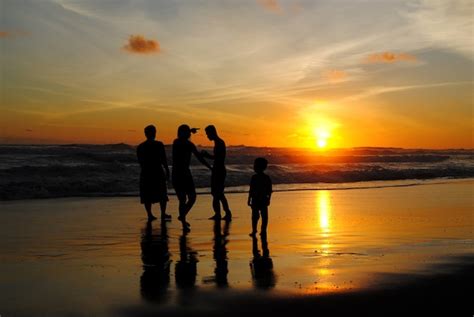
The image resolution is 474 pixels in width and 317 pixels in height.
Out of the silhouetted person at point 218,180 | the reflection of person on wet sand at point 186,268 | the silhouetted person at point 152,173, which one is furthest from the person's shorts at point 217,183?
the reflection of person on wet sand at point 186,268

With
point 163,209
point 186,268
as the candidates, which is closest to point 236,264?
point 186,268

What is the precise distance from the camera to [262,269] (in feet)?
24.4

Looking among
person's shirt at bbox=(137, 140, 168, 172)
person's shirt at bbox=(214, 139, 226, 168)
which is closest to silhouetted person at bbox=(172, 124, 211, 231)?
person's shirt at bbox=(137, 140, 168, 172)

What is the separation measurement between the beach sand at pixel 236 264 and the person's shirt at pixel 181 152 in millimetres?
1268

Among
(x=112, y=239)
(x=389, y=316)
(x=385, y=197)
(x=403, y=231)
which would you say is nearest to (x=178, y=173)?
(x=112, y=239)

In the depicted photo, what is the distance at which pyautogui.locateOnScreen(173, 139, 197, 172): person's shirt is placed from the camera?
12.3 meters

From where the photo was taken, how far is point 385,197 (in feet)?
63.4

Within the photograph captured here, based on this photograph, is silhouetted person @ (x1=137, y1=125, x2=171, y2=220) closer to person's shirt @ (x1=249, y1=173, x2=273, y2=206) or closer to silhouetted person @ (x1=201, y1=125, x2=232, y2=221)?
silhouetted person @ (x1=201, y1=125, x2=232, y2=221)

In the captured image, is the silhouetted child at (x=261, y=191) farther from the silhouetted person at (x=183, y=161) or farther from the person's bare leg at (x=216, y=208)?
the person's bare leg at (x=216, y=208)

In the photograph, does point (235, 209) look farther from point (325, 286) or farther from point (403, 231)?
point (325, 286)

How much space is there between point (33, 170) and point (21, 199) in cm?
875

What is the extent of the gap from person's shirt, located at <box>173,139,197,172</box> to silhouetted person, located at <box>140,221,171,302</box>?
5.01ft

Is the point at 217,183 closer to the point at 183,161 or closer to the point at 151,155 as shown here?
the point at 183,161

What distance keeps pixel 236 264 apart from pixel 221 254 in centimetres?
83
